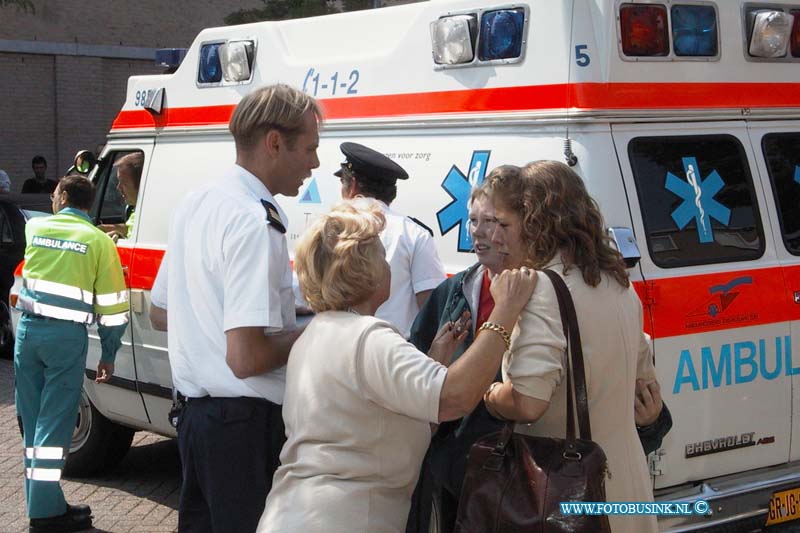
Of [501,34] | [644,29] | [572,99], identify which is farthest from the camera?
[501,34]

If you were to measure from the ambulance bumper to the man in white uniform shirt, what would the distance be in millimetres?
1790

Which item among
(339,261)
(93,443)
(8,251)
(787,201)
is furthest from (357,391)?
(8,251)

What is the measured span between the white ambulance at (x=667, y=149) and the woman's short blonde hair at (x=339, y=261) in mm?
1489

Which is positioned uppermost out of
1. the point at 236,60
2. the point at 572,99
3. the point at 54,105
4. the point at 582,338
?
the point at 54,105

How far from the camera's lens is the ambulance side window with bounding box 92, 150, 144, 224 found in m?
6.77

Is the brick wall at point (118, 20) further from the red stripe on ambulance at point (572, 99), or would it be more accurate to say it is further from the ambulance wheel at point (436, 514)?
the ambulance wheel at point (436, 514)

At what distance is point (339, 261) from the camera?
2.87 m

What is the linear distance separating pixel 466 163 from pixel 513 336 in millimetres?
1808

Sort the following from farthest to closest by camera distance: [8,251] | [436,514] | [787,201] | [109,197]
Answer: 1. [8,251]
2. [109,197]
3. [787,201]
4. [436,514]

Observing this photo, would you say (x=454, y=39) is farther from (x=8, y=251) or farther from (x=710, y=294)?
(x=8, y=251)

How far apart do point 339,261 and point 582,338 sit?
67 centimetres

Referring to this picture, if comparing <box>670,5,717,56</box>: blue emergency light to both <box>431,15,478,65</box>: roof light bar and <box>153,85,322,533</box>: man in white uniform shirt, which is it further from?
<box>153,85,322,533</box>: man in white uniform shirt

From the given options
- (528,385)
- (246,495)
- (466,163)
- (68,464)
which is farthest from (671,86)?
(68,464)

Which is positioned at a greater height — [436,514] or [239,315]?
[239,315]
